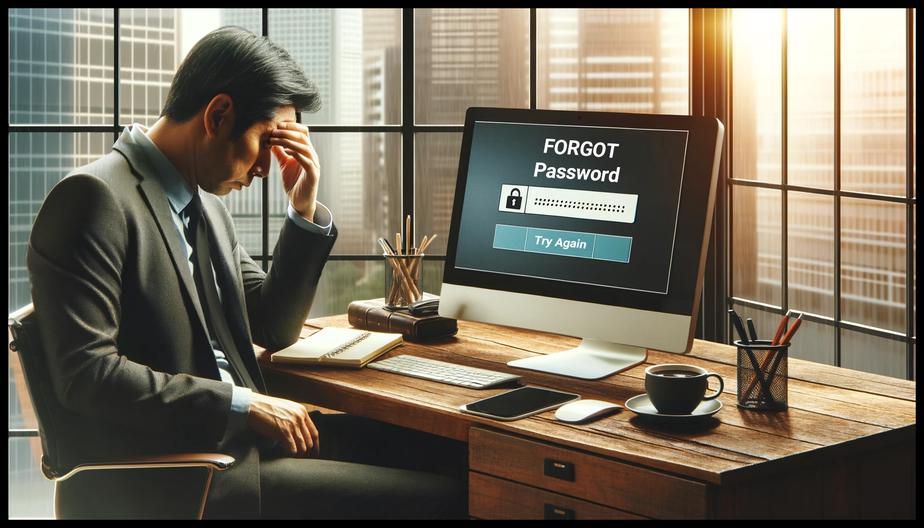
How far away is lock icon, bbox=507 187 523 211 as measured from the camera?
233cm

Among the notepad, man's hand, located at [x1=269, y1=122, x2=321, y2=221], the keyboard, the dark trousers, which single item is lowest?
the dark trousers

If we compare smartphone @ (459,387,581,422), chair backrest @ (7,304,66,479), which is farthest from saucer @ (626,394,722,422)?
chair backrest @ (7,304,66,479)

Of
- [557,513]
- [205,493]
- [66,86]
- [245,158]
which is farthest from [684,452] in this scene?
[66,86]

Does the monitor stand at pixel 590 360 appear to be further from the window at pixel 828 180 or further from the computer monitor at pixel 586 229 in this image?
the window at pixel 828 180

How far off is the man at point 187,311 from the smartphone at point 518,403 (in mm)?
224

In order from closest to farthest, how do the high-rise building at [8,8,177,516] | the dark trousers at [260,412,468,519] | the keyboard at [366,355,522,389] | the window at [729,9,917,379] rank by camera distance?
1. the dark trousers at [260,412,468,519]
2. the keyboard at [366,355,522,389]
3. the window at [729,9,917,379]
4. the high-rise building at [8,8,177,516]

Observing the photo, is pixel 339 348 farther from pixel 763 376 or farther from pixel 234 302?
pixel 763 376

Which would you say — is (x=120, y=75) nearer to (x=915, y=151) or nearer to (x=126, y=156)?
(x=126, y=156)

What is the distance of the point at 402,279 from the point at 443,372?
487mm

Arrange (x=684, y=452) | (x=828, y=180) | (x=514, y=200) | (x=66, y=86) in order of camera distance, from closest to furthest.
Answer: (x=684, y=452), (x=514, y=200), (x=828, y=180), (x=66, y=86)

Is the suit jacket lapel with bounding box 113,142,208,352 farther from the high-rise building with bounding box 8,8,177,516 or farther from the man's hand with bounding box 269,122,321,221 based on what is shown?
the high-rise building with bounding box 8,8,177,516

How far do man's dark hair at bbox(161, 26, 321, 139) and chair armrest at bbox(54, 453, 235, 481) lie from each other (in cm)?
64

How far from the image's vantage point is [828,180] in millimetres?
2746

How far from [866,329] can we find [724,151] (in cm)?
75
